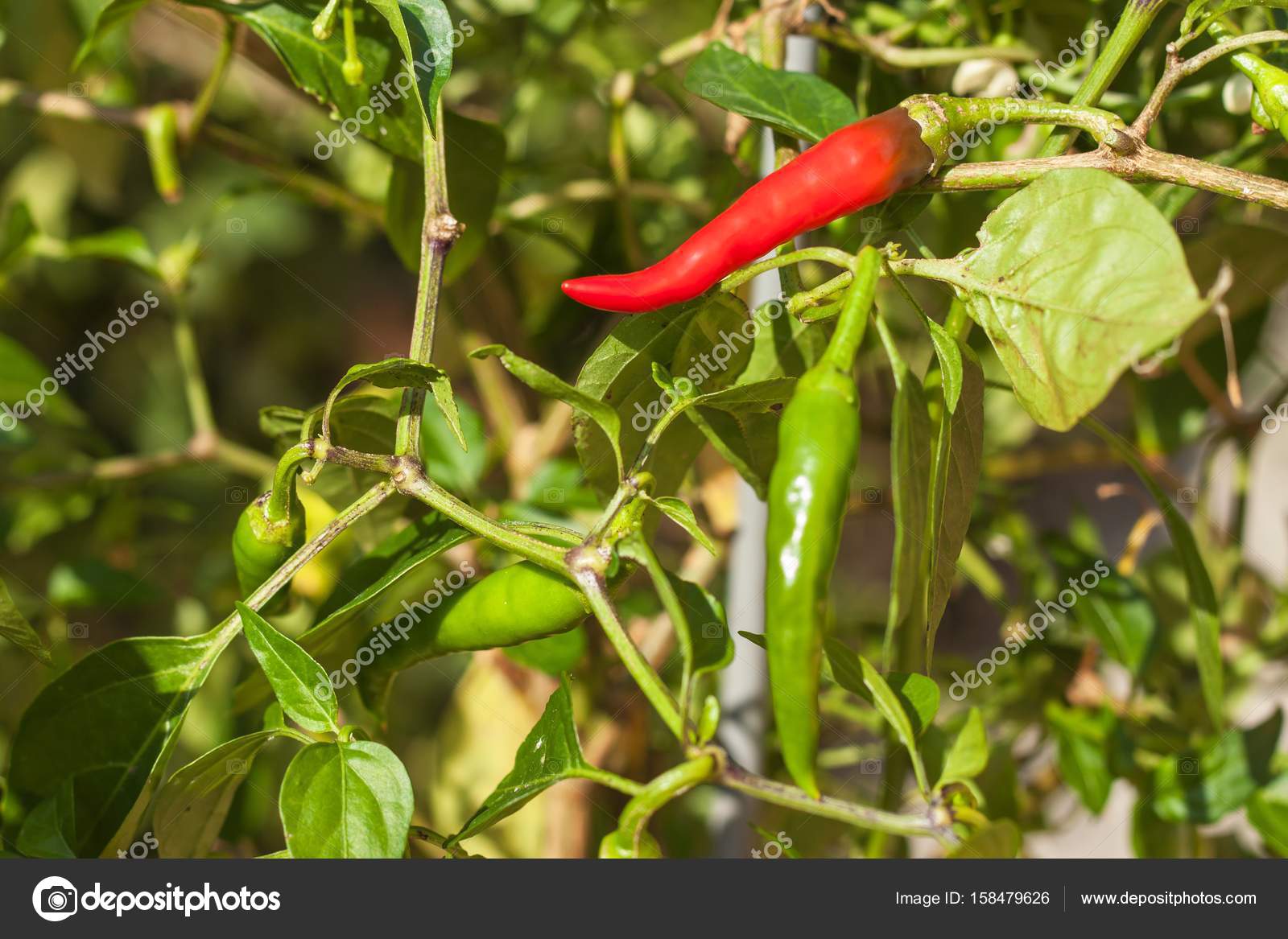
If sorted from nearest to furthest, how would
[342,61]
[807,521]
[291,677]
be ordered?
[807,521] → [291,677] → [342,61]

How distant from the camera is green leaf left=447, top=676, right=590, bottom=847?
0.41 m

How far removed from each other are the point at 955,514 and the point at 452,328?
0.61 metres

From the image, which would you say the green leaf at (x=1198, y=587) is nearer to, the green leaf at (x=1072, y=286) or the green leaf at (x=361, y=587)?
the green leaf at (x=1072, y=286)

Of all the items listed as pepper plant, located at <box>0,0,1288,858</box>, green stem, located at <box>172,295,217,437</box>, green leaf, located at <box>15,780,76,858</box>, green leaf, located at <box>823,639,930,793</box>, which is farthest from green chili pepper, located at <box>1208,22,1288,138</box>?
green stem, located at <box>172,295,217,437</box>

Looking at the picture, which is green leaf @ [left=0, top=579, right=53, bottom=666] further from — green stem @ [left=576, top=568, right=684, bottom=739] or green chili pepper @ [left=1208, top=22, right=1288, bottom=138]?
green chili pepper @ [left=1208, top=22, right=1288, bottom=138]

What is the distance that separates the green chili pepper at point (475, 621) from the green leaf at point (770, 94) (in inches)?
8.4

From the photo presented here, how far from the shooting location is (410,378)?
43 cm

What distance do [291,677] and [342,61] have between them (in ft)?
0.98

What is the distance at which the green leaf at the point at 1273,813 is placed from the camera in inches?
25.1

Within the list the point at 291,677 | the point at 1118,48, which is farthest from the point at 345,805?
the point at 1118,48

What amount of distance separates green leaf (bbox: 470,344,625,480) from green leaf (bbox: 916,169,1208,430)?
0.42 ft

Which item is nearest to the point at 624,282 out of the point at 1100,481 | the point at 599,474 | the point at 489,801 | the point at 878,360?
the point at 599,474

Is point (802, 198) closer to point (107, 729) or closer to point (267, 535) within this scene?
point (267, 535)

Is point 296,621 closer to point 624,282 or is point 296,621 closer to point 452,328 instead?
point 452,328
